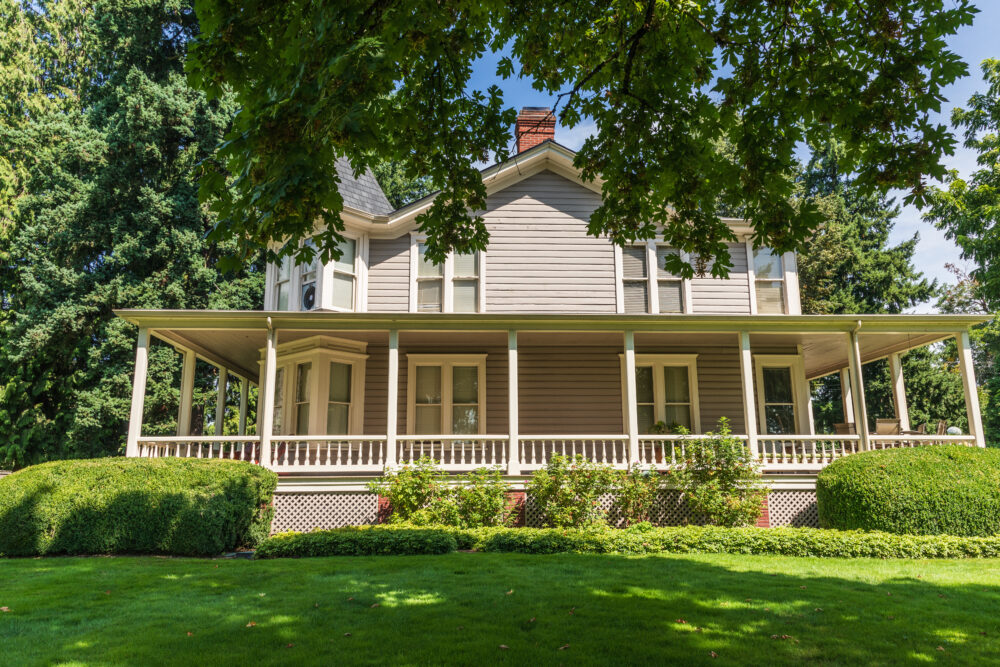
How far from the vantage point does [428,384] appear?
15008mm

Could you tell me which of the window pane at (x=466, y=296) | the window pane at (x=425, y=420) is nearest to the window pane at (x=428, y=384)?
the window pane at (x=425, y=420)

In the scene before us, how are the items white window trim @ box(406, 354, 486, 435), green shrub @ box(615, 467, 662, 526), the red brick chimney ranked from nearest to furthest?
green shrub @ box(615, 467, 662, 526)
white window trim @ box(406, 354, 486, 435)
the red brick chimney

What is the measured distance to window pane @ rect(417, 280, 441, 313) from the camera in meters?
15.3

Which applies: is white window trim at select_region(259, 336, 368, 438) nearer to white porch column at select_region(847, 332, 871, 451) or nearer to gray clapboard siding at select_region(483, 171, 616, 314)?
gray clapboard siding at select_region(483, 171, 616, 314)

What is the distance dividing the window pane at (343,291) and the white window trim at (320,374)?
0.99 m

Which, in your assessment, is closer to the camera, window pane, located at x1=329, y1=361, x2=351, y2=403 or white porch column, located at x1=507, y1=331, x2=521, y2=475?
white porch column, located at x1=507, y1=331, x2=521, y2=475

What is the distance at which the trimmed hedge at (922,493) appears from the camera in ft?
32.6

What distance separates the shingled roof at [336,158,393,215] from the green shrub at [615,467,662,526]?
29.3 feet

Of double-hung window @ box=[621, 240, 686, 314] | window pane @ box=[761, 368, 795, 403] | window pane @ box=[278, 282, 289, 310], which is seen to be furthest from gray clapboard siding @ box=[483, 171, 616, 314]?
window pane @ box=[278, 282, 289, 310]

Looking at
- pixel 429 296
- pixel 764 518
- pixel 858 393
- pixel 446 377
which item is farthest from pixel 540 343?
pixel 858 393

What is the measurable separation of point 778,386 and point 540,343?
18.9ft

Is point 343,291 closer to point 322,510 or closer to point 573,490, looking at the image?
point 322,510

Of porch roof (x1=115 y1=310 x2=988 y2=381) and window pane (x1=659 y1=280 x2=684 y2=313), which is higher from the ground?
window pane (x1=659 y1=280 x2=684 y2=313)

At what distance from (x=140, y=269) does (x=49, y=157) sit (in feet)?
17.3
